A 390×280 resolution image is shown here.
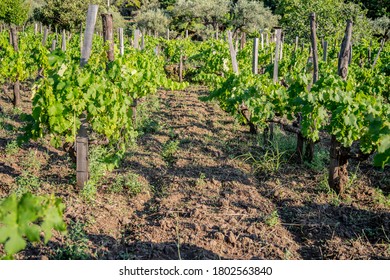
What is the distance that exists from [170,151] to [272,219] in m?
2.50

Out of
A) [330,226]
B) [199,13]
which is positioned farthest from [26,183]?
[199,13]

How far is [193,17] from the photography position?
1182 inches

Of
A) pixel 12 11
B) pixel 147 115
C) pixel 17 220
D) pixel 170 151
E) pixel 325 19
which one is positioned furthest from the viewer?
pixel 12 11

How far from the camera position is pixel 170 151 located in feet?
21.4

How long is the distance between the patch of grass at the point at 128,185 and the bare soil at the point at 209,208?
0.07 meters

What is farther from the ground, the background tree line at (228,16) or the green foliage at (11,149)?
the background tree line at (228,16)

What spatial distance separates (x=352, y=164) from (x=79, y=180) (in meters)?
3.87

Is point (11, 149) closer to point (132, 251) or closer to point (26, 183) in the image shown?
point (26, 183)

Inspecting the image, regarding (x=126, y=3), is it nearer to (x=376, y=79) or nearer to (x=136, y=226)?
(x=376, y=79)

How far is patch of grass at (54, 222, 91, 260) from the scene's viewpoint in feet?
12.1

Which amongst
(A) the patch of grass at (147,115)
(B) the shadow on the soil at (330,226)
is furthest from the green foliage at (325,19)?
(B) the shadow on the soil at (330,226)

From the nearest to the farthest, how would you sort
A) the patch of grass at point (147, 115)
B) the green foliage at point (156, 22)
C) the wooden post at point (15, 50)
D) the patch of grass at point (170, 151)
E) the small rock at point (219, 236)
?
1. the small rock at point (219, 236)
2. the patch of grass at point (170, 151)
3. the patch of grass at point (147, 115)
4. the wooden post at point (15, 50)
5. the green foliage at point (156, 22)

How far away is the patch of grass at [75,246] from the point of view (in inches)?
145

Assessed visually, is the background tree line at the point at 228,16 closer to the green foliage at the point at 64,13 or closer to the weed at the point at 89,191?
the green foliage at the point at 64,13
